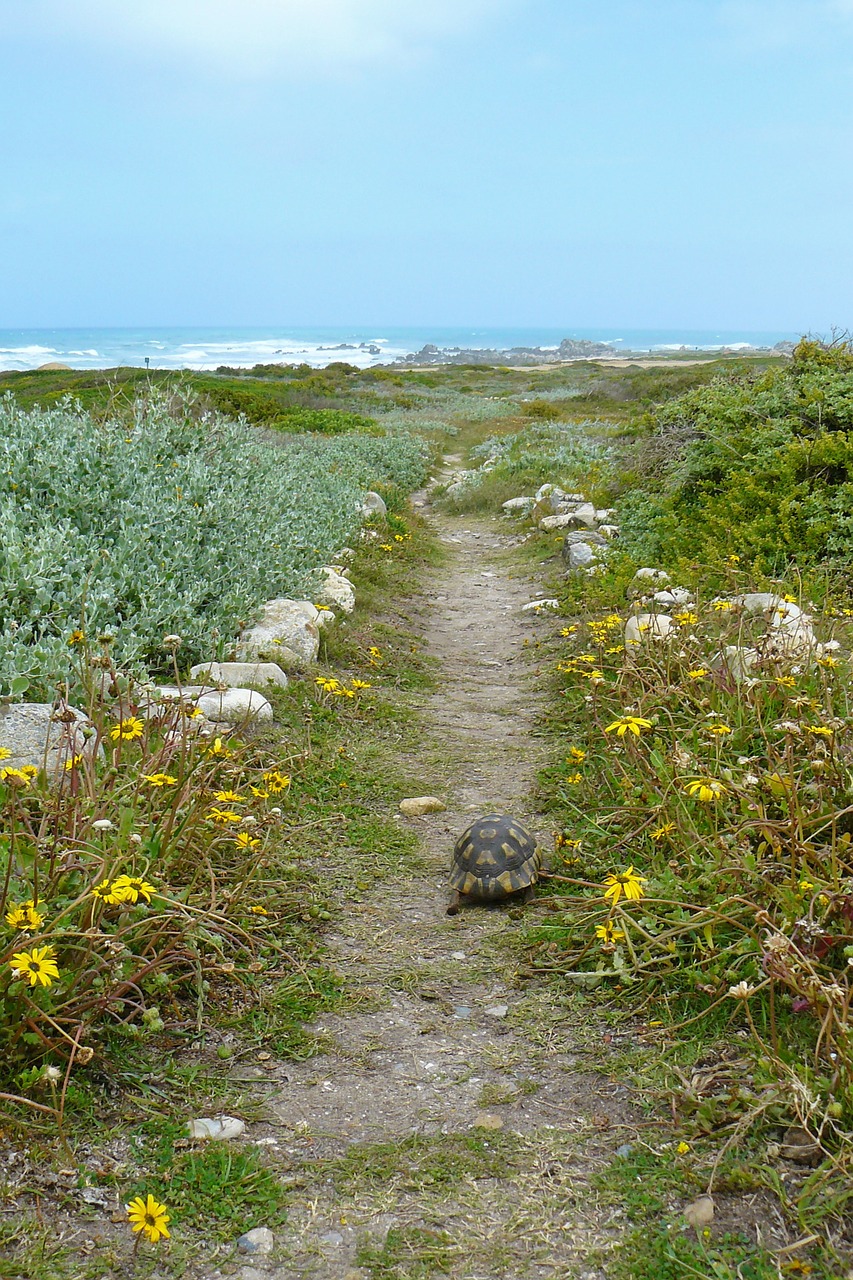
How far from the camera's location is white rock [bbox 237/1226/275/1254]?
2238mm

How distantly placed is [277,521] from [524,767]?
397 centimetres

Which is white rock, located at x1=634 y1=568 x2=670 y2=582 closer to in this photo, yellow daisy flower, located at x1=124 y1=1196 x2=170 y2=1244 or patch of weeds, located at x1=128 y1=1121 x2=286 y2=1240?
patch of weeds, located at x1=128 y1=1121 x2=286 y2=1240

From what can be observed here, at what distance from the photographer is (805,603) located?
5.96 m

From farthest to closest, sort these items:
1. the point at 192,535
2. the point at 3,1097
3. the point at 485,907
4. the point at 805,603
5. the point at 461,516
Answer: the point at 461,516 < the point at 192,535 < the point at 805,603 < the point at 485,907 < the point at 3,1097

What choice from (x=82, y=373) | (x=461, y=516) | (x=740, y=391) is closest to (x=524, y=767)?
(x=740, y=391)

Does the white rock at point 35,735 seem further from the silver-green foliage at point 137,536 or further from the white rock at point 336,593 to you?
the white rock at point 336,593

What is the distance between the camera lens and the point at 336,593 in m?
8.26

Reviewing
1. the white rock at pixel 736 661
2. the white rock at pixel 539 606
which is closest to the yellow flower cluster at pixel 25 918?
the white rock at pixel 736 661

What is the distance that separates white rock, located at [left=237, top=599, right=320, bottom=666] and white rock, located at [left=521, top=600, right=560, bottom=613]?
2.50 meters

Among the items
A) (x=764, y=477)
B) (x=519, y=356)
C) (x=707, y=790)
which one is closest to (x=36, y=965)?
(x=707, y=790)

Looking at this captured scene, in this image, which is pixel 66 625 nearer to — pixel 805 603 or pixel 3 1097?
pixel 3 1097

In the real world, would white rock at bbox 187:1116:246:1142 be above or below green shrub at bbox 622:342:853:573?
below

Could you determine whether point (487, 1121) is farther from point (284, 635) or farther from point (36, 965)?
point (284, 635)

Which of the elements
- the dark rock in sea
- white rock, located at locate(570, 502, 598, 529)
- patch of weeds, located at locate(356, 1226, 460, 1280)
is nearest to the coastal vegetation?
patch of weeds, located at locate(356, 1226, 460, 1280)
